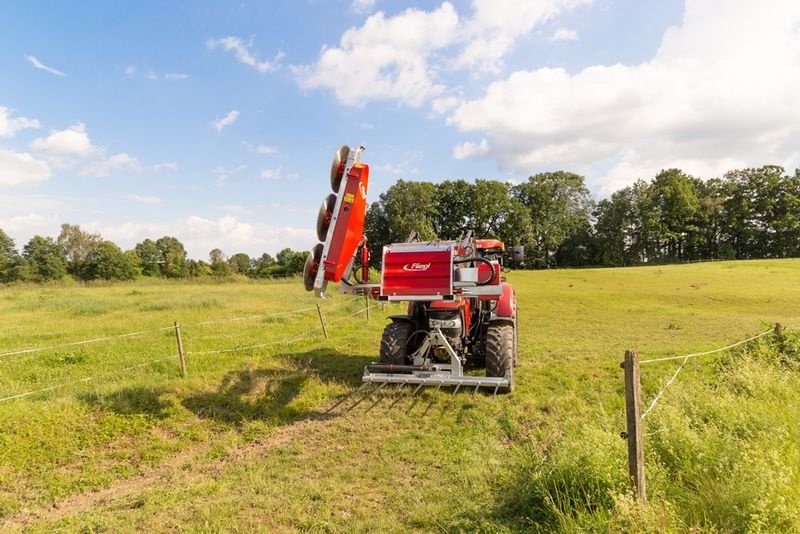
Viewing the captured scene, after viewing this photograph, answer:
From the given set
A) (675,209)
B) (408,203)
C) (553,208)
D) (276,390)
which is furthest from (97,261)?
(675,209)

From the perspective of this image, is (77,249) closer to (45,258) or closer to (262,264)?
(45,258)

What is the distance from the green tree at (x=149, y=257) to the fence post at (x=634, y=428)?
3149 inches

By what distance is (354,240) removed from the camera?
245 inches

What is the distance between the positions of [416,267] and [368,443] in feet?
8.00

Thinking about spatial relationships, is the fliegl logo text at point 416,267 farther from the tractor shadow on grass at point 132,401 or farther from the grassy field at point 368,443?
the tractor shadow on grass at point 132,401

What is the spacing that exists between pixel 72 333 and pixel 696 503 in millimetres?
13840

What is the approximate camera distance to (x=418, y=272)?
6.54m

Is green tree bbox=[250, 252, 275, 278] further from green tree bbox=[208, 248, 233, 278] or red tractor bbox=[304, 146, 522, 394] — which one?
red tractor bbox=[304, 146, 522, 394]

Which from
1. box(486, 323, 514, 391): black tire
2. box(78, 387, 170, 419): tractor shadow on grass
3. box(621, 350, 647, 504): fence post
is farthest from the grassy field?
box(486, 323, 514, 391): black tire

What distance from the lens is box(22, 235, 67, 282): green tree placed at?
199 ft

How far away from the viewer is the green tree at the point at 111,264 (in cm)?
6476

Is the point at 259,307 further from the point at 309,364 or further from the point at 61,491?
the point at 61,491

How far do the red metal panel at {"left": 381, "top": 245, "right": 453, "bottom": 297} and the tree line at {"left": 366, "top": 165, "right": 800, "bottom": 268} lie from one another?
163 ft

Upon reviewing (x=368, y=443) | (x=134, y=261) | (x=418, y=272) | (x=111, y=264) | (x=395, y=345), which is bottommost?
(x=368, y=443)
